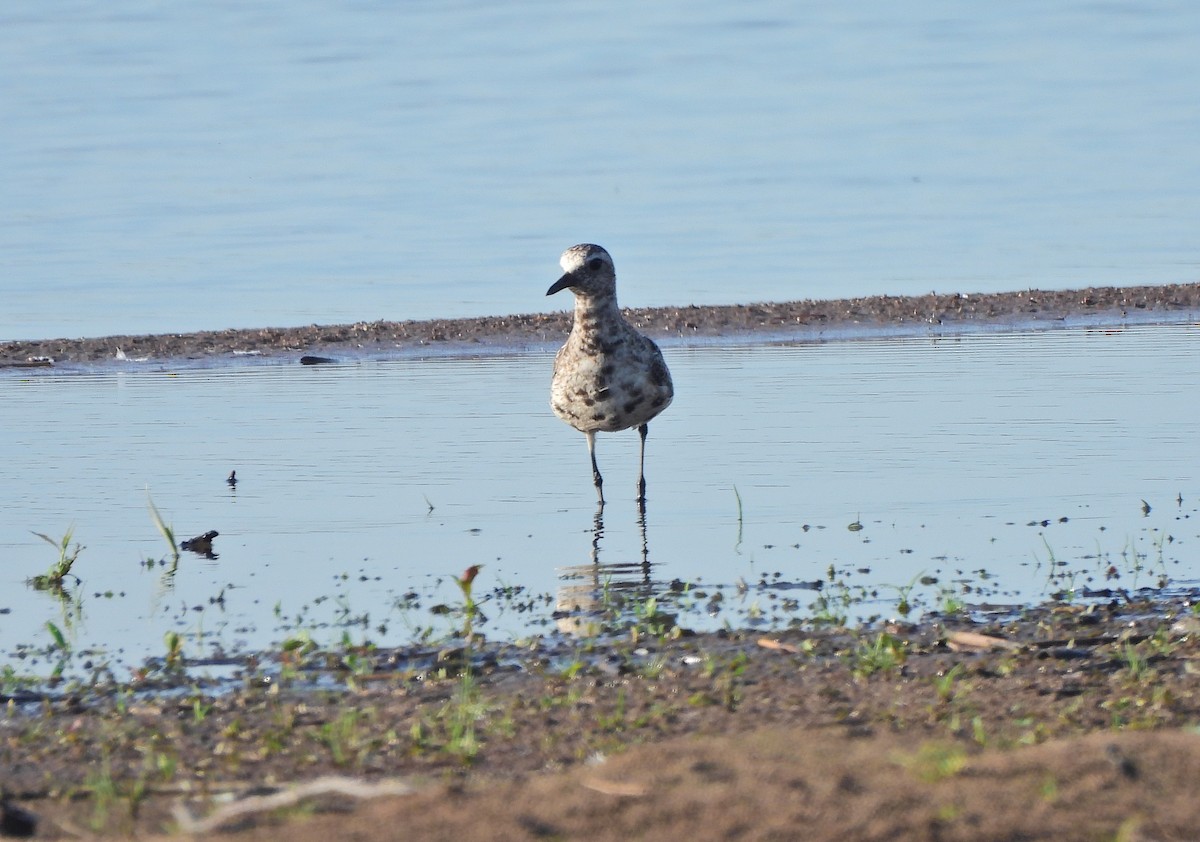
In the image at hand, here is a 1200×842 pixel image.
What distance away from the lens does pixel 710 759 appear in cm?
513

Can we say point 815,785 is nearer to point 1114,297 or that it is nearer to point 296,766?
point 296,766

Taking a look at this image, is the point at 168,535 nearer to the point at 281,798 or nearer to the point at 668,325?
the point at 281,798

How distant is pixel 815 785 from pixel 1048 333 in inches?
663

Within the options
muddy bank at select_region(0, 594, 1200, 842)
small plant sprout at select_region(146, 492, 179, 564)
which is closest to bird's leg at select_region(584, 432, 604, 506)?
small plant sprout at select_region(146, 492, 179, 564)

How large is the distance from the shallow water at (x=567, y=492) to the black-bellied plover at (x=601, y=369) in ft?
1.60

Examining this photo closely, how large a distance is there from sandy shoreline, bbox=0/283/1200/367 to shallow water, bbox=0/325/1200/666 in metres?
1.86

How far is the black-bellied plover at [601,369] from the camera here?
11930mm

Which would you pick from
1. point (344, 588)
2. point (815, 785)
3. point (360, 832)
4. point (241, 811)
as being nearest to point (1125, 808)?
point (815, 785)

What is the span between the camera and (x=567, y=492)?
1207cm

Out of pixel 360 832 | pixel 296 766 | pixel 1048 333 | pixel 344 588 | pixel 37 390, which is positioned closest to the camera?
pixel 360 832

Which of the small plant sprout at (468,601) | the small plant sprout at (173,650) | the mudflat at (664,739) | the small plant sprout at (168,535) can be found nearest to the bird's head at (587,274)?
the small plant sprout at (168,535)

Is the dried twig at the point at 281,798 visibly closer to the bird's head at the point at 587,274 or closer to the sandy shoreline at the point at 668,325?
the bird's head at the point at 587,274

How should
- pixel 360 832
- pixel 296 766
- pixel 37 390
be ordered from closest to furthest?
1. pixel 360 832
2. pixel 296 766
3. pixel 37 390

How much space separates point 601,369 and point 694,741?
6653 millimetres
